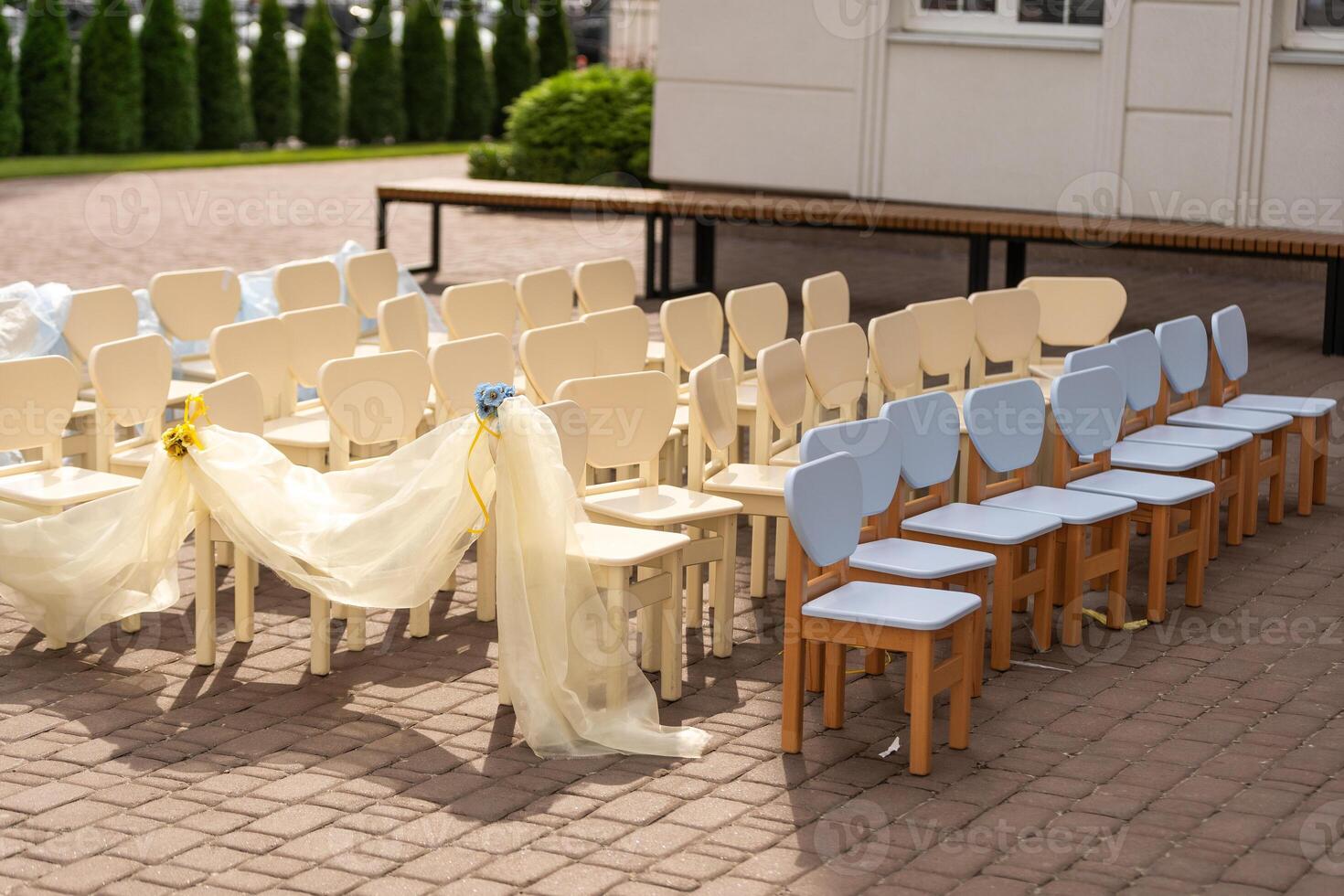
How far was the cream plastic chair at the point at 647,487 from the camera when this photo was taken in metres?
5.41

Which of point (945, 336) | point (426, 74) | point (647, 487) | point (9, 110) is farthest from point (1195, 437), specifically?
point (426, 74)

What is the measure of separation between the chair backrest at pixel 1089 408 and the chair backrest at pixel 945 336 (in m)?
1.02

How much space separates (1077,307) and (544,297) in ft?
7.75

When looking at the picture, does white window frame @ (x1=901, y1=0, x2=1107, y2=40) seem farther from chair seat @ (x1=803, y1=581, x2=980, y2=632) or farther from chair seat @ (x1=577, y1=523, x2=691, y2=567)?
chair seat @ (x1=803, y1=581, x2=980, y2=632)

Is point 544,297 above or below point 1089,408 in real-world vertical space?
above

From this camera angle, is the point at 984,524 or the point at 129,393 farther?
the point at 129,393

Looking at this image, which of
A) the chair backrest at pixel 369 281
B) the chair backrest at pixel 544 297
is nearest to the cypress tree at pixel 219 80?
the chair backrest at pixel 369 281

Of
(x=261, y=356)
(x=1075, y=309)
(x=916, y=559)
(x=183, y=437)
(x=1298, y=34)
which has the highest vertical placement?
(x=1298, y=34)

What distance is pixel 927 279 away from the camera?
13344 mm

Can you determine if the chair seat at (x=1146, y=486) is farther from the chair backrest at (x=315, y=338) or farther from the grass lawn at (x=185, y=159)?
the grass lawn at (x=185, y=159)

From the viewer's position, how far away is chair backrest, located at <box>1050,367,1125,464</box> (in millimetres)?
5887

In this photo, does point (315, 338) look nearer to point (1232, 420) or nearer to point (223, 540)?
point (223, 540)

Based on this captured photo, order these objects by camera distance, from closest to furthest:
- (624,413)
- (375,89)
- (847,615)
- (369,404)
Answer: (847,615)
(624,413)
(369,404)
(375,89)

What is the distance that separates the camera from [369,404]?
5723mm
